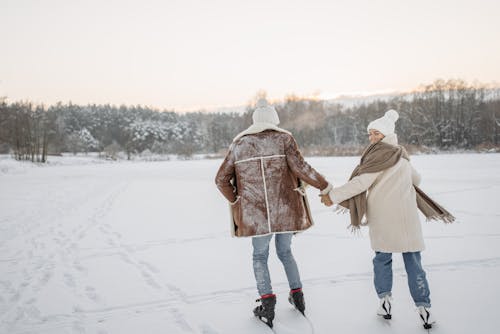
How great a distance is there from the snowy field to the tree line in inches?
1129

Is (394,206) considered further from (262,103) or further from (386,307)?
(262,103)

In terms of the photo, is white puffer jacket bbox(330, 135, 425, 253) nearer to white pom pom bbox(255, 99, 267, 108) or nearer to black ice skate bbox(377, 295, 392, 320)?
black ice skate bbox(377, 295, 392, 320)

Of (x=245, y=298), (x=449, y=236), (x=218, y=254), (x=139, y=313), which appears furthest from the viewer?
(x=449, y=236)

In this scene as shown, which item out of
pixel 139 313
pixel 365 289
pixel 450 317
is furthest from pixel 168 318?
pixel 450 317

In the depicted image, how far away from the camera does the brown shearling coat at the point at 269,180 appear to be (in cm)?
290

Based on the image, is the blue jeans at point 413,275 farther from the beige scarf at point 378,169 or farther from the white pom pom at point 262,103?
the white pom pom at point 262,103

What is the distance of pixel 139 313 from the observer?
10.9ft

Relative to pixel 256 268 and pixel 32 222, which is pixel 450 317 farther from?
pixel 32 222

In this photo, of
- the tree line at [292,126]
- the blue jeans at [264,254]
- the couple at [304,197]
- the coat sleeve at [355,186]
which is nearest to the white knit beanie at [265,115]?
the couple at [304,197]

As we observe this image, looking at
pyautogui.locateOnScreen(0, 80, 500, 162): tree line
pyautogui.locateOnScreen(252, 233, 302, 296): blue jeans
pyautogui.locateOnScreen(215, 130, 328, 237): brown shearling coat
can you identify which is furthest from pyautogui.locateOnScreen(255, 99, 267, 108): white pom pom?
pyautogui.locateOnScreen(0, 80, 500, 162): tree line

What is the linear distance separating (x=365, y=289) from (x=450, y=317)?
0.83 metres

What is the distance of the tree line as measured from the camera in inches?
1793

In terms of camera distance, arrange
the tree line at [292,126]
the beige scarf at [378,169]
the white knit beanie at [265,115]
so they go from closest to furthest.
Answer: the beige scarf at [378,169]
the white knit beanie at [265,115]
the tree line at [292,126]

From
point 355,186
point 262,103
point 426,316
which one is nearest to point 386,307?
point 426,316
